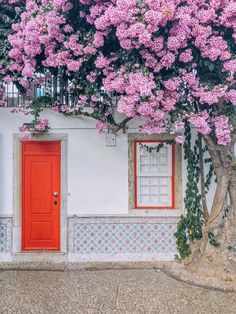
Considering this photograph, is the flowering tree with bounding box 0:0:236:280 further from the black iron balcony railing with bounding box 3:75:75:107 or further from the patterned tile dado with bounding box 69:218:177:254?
the patterned tile dado with bounding box 69:218:177:254

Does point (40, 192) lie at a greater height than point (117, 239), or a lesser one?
greater

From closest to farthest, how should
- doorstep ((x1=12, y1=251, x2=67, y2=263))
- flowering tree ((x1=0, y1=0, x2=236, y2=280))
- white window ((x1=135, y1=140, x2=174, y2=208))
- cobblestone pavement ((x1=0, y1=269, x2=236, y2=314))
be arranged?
1. cobblestone pavement ((x1=0, y1=269, x2=236, y2=314))
2. flowering tree ((x1=0, y1=0, x2=236, y2=280))
3. doorstep ((x1=12, y1=251, x2=67, y2=263))
4. white window ((x1=135, y1=140, x2=174, y2=208))

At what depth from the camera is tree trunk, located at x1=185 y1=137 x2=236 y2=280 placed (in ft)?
20.1

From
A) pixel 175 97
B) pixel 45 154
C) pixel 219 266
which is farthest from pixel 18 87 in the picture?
pixel 219 266

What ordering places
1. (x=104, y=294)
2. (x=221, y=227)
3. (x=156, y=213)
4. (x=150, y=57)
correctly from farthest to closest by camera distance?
(x=156, y=213), (x=221, y=227), (x=104, y=294), (x=150, y=57)

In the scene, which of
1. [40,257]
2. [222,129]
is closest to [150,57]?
[222,129]

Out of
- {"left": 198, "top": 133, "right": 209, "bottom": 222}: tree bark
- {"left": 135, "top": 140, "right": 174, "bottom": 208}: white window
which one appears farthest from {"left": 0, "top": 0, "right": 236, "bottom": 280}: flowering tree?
{"left": 135, "top": 140, "right": 174, "bottom": 208}: white window

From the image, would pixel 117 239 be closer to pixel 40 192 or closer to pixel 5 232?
pixel 40 192

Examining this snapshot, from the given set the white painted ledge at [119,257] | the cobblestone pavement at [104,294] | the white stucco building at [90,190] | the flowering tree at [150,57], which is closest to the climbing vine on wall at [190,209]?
the white stucco building at [90,190]

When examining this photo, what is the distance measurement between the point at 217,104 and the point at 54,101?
326cm

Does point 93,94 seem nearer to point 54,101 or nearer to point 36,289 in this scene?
point 54,101

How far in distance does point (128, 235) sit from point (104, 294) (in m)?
1.79

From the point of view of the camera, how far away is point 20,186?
716 cm

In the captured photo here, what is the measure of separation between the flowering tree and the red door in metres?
1.66
